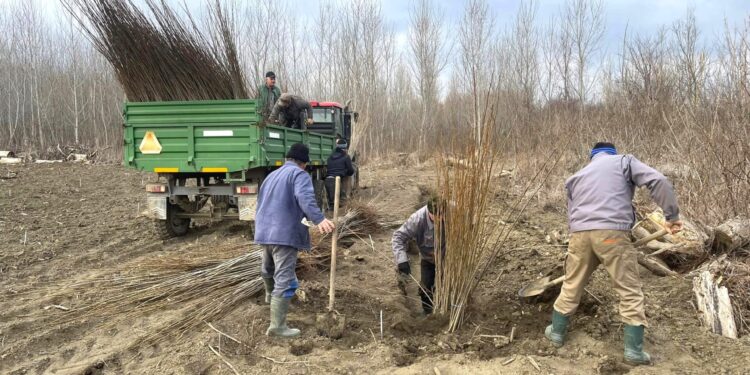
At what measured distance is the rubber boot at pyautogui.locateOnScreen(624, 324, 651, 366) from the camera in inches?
110

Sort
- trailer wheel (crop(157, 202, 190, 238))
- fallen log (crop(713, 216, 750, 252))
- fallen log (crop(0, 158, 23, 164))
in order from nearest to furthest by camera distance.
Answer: fallen log (crop(713, 216, 750, 252))
trailer wheel (crop(157, 202, 190, 238))
fallen log (crop(0, 158, 23, 164))

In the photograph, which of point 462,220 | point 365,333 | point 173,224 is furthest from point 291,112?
point 462,220

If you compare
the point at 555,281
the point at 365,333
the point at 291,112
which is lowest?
the point at 365,333

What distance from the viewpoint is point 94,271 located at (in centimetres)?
500

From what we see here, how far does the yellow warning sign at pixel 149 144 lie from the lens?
592cm

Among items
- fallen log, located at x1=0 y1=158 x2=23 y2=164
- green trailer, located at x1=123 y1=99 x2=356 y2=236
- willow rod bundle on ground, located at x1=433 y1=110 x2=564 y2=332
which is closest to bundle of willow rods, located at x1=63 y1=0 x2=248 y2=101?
green trailer, located at x1=123 y1=99 x2=356 y2=236

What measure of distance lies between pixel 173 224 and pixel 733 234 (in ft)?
20.8

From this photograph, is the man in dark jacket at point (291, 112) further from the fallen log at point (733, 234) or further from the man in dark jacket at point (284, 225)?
the fallen log at point (733, 234)

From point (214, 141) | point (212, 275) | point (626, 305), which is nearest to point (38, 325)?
point (212, 275)

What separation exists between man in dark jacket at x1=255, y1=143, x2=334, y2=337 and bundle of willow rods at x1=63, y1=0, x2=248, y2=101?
3.32 m

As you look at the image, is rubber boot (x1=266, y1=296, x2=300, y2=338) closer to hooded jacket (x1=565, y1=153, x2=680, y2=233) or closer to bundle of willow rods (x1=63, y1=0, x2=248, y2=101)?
hooded jacket (x1=565, y1=153, x2=680, y2=233)

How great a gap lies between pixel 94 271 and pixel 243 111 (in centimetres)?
237

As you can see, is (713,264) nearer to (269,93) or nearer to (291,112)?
(291,112)

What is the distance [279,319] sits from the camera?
3.31 m
